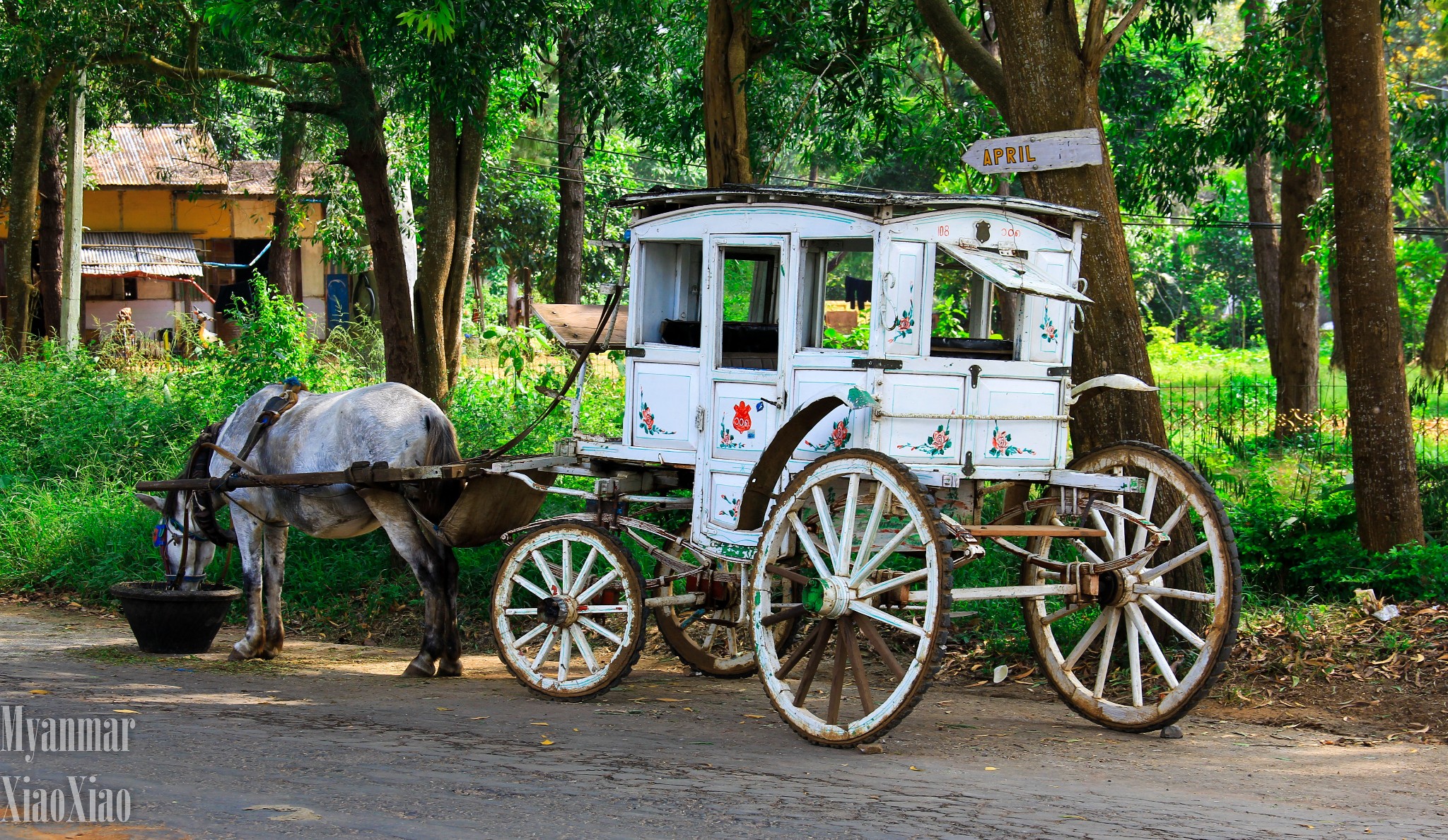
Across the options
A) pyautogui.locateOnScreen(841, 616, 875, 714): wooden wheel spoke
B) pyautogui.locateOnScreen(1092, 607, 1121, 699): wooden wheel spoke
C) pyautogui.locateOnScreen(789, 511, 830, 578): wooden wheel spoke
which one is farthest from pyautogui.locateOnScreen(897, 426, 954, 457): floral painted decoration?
pyautogui.locateOnScreen(1092, 607, 1121, 699): wooden wheel spoke

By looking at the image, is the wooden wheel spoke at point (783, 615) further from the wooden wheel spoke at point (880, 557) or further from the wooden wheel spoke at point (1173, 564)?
the wooden wheel spoke at point (1173, 564)

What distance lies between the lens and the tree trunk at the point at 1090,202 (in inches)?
295

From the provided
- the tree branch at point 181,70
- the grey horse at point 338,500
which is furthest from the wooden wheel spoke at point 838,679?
the tree branch at point 181,70

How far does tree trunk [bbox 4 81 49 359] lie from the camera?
17.1 metres

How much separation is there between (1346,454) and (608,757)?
869cm

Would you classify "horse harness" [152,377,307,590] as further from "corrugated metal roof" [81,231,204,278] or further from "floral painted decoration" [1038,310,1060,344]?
"corrugated metal roof" [81,231,204,278]

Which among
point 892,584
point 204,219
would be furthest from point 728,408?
point 204,219

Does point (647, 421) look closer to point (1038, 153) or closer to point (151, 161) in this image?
point (1038, 153)

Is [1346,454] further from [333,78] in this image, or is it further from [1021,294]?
[333,78]

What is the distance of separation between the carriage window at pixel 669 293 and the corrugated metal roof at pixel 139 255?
24.7 meters

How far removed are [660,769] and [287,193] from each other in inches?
601

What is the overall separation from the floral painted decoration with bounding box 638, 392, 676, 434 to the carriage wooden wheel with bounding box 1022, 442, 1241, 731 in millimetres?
2025

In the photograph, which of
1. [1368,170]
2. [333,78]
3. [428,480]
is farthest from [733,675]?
[333,78]

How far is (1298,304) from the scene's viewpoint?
49.4 feet
